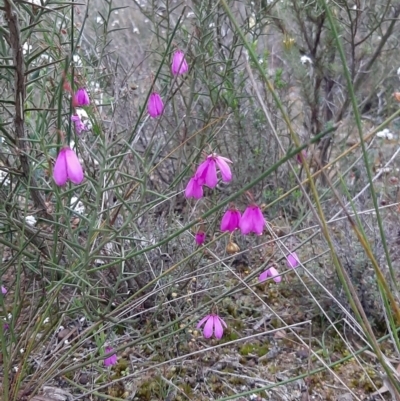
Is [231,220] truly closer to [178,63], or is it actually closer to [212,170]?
[212,170]

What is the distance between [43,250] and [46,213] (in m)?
0.19

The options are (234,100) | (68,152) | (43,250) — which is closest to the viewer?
(68,152)

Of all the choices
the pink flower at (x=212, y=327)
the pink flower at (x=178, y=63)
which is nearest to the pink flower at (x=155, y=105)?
the pink flower at (x=178, y=63)

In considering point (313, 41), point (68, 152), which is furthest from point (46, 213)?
point (313, 41)

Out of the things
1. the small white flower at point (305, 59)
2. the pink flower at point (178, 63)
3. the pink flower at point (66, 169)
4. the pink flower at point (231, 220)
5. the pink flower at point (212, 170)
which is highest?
the pink flower at point (178, 63)

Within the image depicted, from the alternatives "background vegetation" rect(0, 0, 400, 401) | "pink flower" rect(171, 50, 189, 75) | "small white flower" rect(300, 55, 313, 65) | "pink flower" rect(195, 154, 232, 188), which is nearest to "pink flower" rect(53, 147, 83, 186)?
"background vegetation" rect(0, 0, 400, 401)

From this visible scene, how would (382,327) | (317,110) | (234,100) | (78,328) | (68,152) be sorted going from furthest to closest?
(317,110) < (234,100) < (382,327) < (78,328) < (68,152)

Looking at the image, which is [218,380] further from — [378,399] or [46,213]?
[46,213]

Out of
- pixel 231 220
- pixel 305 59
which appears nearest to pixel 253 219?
pixel 231 220

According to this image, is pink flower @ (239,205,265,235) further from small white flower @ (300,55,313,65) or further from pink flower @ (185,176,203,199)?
small white flower @ (300,55,313,65)

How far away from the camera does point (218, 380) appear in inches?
69.7

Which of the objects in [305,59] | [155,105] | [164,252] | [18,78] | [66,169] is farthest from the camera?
[305,59]

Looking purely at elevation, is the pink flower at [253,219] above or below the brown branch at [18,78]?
below

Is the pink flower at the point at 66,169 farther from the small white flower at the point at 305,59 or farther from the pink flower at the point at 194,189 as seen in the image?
the small white flower at the point at 305,59
